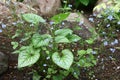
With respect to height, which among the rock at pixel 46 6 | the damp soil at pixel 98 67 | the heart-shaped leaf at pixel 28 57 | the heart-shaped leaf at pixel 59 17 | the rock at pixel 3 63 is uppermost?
the heart-shaped leaf at pixel 59 17

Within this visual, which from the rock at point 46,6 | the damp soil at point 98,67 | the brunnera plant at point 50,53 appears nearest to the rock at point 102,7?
the damp soil at point 98,67

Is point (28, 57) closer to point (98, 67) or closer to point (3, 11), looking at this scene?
point (98, 67)

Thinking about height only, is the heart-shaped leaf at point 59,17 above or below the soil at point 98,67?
above

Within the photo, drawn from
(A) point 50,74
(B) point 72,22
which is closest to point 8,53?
(A) point 50,74

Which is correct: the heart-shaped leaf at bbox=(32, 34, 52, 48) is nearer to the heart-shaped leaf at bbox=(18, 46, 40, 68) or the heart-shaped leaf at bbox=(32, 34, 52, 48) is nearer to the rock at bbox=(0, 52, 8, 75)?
the heart-shaped leaf at bbox=(18, 46, 40, 68)

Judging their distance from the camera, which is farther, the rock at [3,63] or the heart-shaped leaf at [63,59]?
the rock at [3,63]

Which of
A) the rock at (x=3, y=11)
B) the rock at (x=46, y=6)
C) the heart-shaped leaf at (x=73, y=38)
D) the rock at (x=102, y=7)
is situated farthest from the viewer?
the rock at (x=46, y=6)

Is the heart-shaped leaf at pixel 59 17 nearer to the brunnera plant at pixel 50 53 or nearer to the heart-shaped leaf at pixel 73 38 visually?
the brunnera plant at pixel 50 53

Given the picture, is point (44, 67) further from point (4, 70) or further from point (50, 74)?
point (4, 70)

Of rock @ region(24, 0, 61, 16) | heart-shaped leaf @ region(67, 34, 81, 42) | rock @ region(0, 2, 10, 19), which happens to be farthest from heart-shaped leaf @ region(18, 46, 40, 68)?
rock @ region(24, 0, 61, 16)
